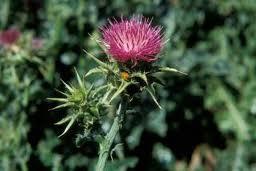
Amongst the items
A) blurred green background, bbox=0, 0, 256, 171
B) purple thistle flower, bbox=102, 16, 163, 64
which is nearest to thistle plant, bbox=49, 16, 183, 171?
purple thistle flower, bbox=102, 16, 163, 64

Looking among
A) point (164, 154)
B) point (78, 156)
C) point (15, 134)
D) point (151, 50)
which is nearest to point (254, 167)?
point (164, 154)

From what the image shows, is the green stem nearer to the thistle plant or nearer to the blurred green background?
the thistle plant

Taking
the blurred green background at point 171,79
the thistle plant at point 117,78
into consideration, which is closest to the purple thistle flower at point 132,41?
the thistle plant at point 117,78

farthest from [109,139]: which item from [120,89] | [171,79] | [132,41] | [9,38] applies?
[171,79]

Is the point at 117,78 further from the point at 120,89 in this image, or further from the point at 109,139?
the point at 109,139

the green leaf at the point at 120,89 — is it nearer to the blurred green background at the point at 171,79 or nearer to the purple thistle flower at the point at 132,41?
the purple thistle flower at the point at 132,41

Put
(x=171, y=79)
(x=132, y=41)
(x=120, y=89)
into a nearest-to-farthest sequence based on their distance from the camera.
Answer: (x=120, y=89), (x=132, y=41), (x=171, y=79)
